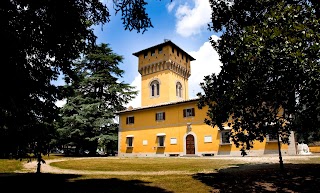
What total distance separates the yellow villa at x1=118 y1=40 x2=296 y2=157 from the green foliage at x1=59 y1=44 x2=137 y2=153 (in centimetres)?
228

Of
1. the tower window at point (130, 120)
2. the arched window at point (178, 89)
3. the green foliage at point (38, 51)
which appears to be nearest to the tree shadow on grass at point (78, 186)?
the green foliage at point (38, 51)

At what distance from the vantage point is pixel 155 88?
40000 millimetres

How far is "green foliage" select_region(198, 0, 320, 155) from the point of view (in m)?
6.40

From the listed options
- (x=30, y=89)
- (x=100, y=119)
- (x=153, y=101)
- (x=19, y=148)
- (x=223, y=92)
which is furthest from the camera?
(x=153, y=101)

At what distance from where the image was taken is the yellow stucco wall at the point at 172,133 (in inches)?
1018

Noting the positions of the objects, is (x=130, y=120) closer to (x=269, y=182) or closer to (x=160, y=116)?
(x=160, y=116)

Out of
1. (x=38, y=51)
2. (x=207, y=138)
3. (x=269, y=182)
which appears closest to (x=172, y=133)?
(x=207, y=138)

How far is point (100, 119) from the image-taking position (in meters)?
33.4

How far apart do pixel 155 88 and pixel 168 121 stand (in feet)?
35.9

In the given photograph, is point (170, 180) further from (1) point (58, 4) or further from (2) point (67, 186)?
(1) point (58, 4)

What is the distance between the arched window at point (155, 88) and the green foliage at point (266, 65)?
28.8 metres

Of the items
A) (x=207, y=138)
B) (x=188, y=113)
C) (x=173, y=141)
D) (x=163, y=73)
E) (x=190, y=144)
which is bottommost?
(x=190, y=144)

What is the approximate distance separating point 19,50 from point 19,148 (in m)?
3.70

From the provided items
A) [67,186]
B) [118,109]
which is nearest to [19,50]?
[67,186]
